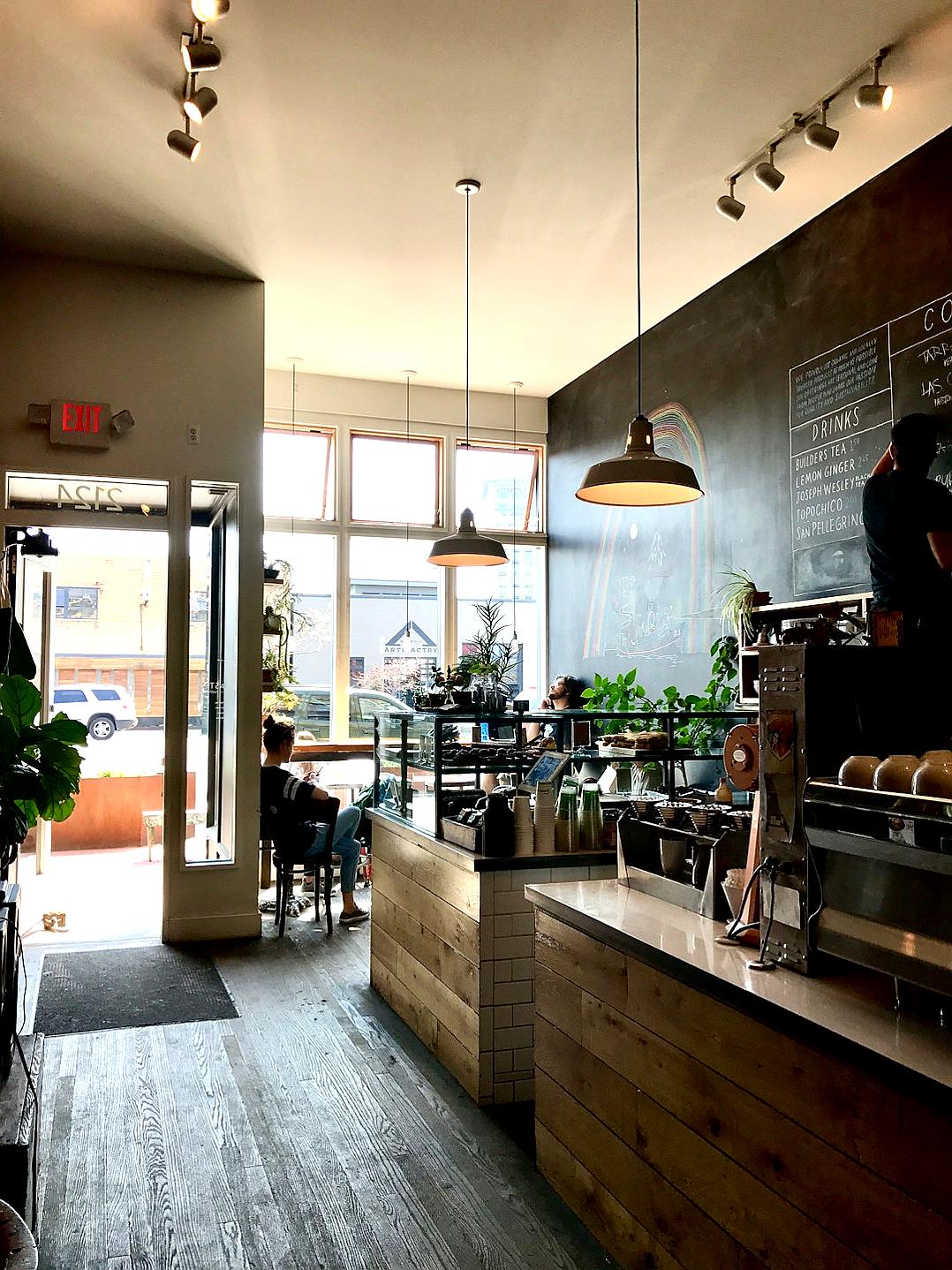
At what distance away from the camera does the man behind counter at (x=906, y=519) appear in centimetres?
319

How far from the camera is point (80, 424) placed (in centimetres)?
545

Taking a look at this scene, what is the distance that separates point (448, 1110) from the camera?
3.21m

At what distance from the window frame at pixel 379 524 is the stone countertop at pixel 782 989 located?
19.6ft

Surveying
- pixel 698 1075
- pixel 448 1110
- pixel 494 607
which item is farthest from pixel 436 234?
pixel 698 1075

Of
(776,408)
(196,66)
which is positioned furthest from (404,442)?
(196,66)

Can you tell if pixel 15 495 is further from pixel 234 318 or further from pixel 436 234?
pixel 436 234

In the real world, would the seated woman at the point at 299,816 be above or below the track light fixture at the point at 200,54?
below

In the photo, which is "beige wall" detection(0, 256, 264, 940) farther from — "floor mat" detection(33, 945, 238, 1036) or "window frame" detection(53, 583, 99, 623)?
"window frame" detection(53, 583, 99, 623)

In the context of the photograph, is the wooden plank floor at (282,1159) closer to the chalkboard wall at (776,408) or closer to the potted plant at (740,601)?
the potted plant at (740,601)

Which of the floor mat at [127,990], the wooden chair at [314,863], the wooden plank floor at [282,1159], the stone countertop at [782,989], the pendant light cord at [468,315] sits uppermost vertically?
the pendant light cord at [468,315]

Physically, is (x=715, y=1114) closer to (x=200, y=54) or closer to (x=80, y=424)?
(x=200, y=54)

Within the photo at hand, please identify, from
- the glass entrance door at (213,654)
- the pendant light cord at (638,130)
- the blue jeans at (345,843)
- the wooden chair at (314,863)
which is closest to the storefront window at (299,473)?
the glass entrance door at (213,654)

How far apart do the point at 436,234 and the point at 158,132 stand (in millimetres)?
1634

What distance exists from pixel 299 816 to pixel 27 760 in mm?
2762
